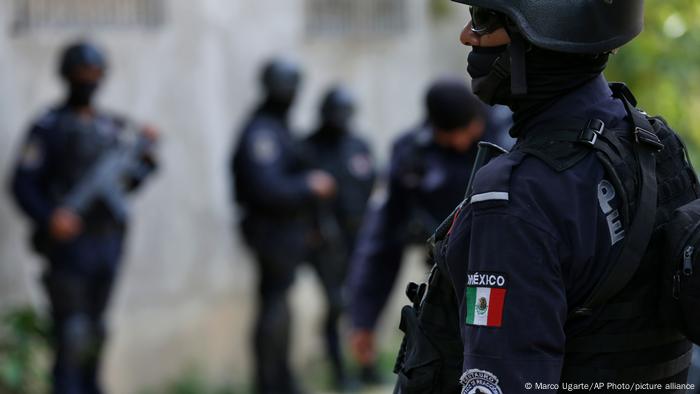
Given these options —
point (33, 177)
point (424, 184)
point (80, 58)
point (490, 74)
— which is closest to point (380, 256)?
point (424, 184)

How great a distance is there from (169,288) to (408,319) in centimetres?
615

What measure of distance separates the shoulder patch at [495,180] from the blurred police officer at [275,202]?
5480mm

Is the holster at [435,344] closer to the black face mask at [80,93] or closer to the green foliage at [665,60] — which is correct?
the black face mask at [80,93]

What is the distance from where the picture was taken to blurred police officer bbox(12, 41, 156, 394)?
23.5ft

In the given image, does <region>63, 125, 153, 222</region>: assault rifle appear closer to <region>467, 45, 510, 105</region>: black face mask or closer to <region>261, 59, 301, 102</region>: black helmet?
<region>261, 59, 301, 102</region>: black helmet

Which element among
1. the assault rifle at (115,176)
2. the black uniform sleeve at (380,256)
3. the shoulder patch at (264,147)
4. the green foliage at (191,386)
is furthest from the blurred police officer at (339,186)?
the black uniform sleeve at (380,256)

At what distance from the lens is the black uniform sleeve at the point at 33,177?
23.4ft

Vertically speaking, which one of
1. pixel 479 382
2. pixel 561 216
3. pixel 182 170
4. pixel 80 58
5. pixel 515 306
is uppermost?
pixel 80 58

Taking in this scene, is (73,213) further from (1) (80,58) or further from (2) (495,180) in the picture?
(2) (495,180)

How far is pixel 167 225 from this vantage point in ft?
28.1

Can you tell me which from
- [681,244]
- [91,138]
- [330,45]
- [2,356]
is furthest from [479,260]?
[330,45]

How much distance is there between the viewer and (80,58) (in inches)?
288

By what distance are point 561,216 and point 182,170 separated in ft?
21.3

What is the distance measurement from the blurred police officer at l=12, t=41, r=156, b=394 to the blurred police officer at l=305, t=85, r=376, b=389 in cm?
172
